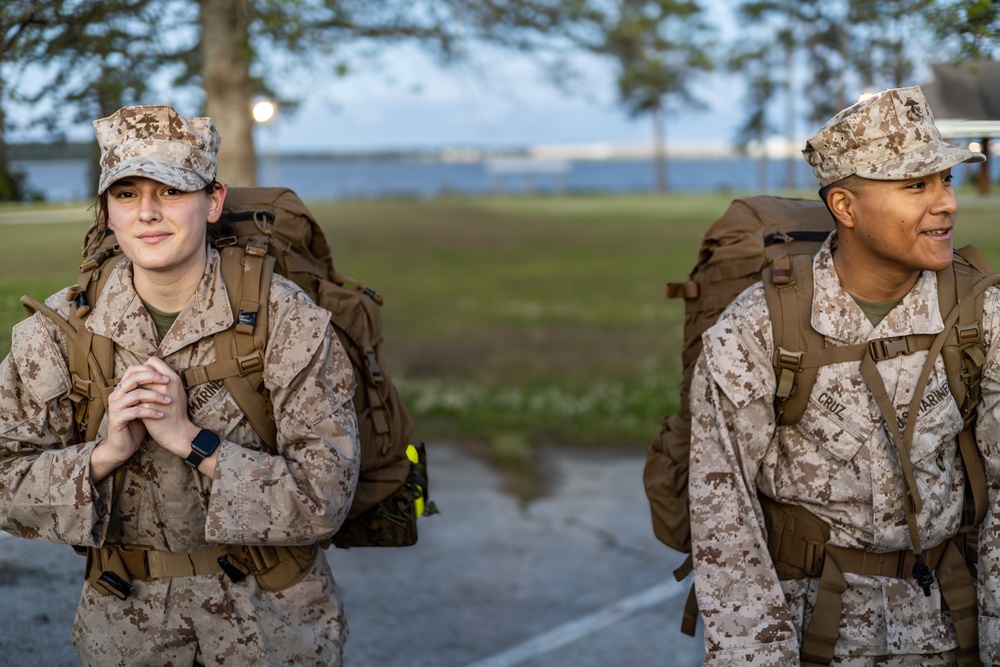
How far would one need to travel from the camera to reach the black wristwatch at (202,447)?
254 cm

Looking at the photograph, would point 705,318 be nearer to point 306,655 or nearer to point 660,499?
point 660,499

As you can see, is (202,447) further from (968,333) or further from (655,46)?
(655,46)

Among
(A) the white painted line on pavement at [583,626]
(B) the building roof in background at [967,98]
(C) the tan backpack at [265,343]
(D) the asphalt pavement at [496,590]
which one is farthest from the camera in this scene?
(A) the white painted line on pavement at [583,626]

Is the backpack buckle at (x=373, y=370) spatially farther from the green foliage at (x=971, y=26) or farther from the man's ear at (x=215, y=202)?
the green foliage at (x=971, y=26)

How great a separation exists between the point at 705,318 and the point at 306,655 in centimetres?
150

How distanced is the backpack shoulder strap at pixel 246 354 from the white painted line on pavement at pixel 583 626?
7.53 feet

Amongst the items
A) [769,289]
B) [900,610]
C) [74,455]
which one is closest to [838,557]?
[900,610]

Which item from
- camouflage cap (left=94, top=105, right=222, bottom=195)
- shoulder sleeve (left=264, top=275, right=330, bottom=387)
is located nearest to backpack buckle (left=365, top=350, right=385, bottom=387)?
shoulder sleeve (left=264, top=275, right=330, bottom=387)

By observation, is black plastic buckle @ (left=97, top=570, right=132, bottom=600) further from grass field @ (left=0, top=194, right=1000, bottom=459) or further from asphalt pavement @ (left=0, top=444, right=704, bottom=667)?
grass field @ (left=0, top=194, right=1000, bottom=459)

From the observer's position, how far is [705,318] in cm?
316

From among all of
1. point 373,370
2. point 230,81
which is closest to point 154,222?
point 373,370

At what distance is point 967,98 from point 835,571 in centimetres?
246

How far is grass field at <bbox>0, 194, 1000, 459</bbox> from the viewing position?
4117mm

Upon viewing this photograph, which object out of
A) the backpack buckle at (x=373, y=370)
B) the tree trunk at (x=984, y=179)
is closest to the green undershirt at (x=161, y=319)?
the backpack buckle at (x=373, y=370)
